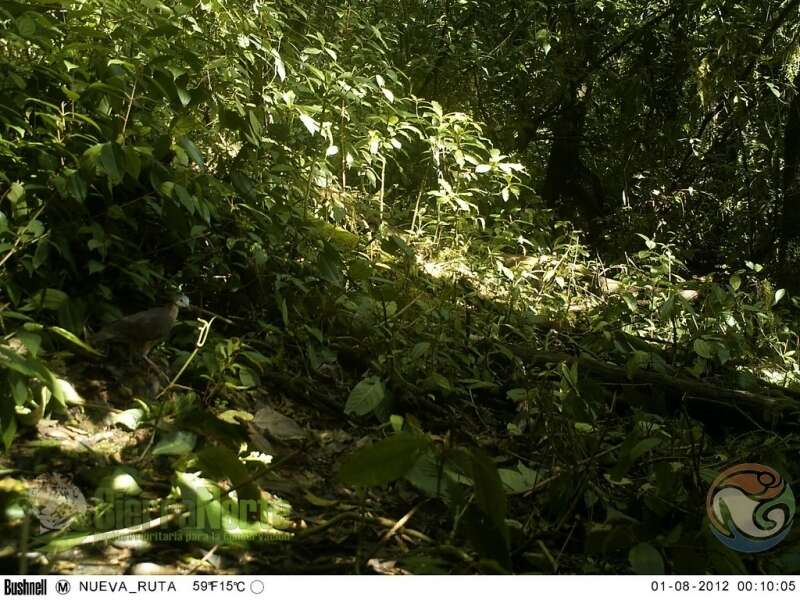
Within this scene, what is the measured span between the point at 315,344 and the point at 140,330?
2.53 ft

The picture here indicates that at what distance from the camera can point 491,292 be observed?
165 inches

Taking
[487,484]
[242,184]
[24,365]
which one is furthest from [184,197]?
[487,484]

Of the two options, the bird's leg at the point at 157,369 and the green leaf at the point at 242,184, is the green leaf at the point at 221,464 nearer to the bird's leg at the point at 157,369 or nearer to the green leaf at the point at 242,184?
the bird's leg at the point at 157,369

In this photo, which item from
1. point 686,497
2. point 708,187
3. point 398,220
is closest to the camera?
point 686,497

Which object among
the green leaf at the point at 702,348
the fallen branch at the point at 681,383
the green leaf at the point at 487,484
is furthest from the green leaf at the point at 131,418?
the green leaf at the point at 702,348

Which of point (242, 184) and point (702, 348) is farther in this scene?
point (702, 348)

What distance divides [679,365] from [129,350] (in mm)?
2311

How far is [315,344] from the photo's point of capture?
8.98ft

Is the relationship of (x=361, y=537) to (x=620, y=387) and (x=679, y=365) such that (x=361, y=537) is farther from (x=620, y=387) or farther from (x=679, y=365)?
(x=679, y=365)

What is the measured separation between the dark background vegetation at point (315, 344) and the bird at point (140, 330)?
8 centimetres

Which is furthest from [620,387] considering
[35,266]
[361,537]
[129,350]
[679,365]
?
[35,266]

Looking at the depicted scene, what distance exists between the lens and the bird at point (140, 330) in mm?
2080

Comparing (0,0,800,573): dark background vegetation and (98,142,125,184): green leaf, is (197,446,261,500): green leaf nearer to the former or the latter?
(0,0,800,573): dark background vegetation

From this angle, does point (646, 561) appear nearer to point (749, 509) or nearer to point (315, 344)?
point (749, 509)
